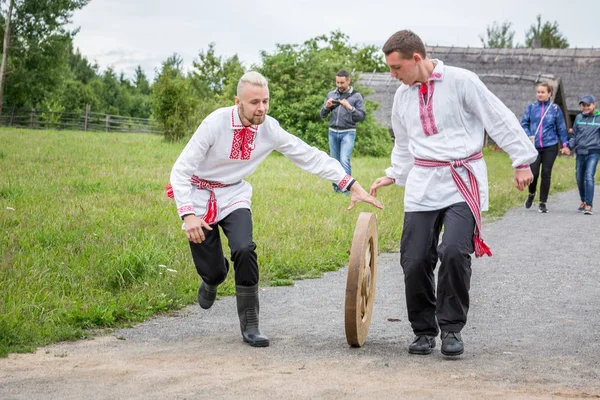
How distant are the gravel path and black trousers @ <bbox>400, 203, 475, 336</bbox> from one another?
0.24 meters

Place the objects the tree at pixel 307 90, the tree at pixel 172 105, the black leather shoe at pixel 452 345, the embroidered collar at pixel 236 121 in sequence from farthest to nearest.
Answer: the tree at pixel 172 105 → the tree at pixel 307 90 → the embroidered collar at pixel 236 121 → the black leather shoe at pixel 452 345

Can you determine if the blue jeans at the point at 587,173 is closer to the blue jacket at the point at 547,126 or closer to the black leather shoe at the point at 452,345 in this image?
the blue jacket at the point at 547,126

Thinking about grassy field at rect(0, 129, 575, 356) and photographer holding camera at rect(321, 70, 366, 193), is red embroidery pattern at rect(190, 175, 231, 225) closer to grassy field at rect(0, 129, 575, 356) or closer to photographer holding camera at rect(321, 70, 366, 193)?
grassy field at rect(0, 129, 575, 356)

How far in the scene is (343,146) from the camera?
14.9 m

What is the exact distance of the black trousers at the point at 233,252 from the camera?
5.57 metres

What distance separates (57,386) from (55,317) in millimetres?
1635

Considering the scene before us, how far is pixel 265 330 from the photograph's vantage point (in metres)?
6.03

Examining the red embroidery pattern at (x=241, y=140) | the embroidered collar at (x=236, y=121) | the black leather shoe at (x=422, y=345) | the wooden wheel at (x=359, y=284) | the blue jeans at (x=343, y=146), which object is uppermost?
the embroidered collar at (x=236, y=121)

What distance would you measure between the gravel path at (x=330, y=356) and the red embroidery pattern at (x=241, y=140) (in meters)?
1.28

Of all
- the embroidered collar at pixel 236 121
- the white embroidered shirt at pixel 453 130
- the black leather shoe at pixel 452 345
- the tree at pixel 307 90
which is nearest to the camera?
the black leather shoe at pixel 452 345

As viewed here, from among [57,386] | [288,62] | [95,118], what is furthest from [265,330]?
[95,118]

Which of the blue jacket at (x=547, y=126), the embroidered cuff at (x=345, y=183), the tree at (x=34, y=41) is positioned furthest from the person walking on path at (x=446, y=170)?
the tree at (x=34, y=41)

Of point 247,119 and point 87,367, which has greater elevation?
point 247,119

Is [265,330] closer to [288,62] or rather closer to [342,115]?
[342,115]
